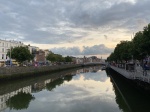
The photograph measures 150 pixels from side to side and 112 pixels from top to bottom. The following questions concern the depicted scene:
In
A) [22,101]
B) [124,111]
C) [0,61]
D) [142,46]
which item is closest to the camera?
[124,111]

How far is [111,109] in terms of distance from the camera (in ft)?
67.9

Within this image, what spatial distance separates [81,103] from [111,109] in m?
3.44

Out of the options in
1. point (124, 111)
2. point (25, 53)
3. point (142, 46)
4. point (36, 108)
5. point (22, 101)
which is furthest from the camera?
point (25, 53)

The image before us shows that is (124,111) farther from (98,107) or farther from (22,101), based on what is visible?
(22,101)

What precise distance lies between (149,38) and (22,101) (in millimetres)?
14943

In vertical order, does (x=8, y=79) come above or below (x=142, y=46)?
below

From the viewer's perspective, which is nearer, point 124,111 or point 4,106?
point 124,111

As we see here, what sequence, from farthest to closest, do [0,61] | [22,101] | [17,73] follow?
[0,61]
[17,73]
[22,101]

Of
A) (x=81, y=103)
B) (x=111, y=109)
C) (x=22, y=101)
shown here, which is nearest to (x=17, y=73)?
(x=22, y=101)

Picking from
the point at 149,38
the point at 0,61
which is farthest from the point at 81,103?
the point at 0,61

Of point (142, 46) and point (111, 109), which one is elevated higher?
point (142, 46)

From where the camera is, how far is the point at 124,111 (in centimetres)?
1961

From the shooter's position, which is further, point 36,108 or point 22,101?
point 22,101

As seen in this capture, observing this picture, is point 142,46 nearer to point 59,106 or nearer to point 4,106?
point 59,106
